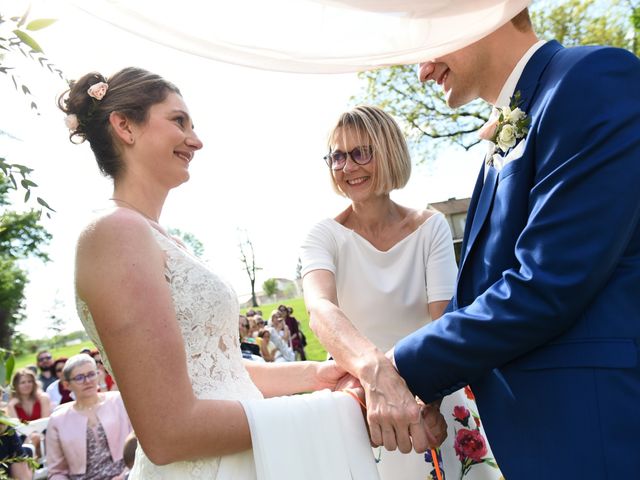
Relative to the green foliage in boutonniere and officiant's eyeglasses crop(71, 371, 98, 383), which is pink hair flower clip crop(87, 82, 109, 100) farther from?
officiant's eyeglasses crop(71, 371, 98, 383)

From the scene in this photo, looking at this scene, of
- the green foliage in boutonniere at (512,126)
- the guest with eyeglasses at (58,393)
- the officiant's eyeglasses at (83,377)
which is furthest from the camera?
the guest with eyeglasses at (58,393)

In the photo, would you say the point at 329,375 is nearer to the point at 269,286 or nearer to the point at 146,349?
the point at 146,349

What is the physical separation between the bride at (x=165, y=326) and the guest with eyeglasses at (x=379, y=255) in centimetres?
45

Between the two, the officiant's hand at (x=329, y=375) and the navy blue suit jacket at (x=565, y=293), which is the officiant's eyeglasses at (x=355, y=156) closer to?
the officiant's hand at (x=329, y=375)

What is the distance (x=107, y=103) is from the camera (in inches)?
99.3

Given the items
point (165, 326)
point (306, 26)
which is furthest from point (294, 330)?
point (165, 326)

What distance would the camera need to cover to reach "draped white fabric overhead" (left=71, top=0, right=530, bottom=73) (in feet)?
6.98

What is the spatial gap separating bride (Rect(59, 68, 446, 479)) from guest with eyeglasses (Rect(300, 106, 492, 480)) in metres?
0.45

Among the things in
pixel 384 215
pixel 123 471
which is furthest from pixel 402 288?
pixel 123 471

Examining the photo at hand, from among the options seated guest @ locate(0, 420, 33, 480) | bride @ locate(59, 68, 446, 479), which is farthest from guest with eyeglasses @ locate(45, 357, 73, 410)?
bride @ locate(59, 68, 446, 479)

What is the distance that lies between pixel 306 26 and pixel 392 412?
4.99ft

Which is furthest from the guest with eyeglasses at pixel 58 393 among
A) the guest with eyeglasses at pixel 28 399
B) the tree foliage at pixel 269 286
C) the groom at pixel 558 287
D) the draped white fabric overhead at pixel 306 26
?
the tree foliage at pixel 269 286

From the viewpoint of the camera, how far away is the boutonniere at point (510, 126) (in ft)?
6.53

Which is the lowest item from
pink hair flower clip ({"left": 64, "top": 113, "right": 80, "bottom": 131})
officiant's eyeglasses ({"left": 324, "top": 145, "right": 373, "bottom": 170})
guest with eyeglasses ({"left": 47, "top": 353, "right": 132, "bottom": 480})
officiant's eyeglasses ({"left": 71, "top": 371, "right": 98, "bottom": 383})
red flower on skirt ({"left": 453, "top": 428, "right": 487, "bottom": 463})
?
guest with eyeglasses ({"left": 47, "top": 353, "right": 132, "bottom": 480})
